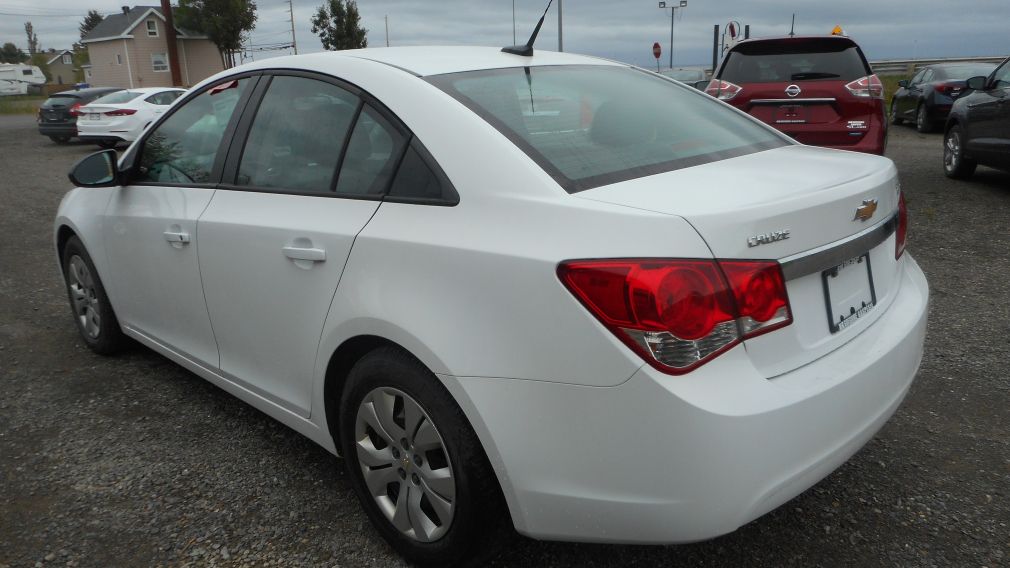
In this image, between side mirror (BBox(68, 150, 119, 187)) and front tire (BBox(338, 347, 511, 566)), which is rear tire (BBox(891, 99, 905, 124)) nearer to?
side mirror (BBox(68, 150, 119, 187))

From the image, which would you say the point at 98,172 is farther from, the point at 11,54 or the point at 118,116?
the point at 11,54

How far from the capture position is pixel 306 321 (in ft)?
8.21

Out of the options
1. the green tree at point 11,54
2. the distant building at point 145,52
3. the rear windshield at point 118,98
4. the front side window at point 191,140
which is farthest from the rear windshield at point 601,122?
the green tree at point 11,54

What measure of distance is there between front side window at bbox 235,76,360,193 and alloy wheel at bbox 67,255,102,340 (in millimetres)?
1797

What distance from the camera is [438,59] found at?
2.71 metres

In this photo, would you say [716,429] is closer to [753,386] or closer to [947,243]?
[753,386]

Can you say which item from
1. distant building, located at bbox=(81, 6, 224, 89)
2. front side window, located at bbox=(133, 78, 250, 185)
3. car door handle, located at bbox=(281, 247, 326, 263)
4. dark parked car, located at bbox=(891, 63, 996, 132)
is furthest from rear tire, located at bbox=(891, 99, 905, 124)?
distant building, located at bbox=(81, 6, 224, 89)

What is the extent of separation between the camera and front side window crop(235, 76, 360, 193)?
2.59 metres

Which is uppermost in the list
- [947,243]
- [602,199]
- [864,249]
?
[602,199]

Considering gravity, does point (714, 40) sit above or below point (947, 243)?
above

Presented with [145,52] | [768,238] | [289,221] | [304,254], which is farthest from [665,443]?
[145,52]

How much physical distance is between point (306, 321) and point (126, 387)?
1.95m

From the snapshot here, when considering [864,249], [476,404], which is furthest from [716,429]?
[864,249]

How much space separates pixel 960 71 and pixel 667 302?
17.2 m
